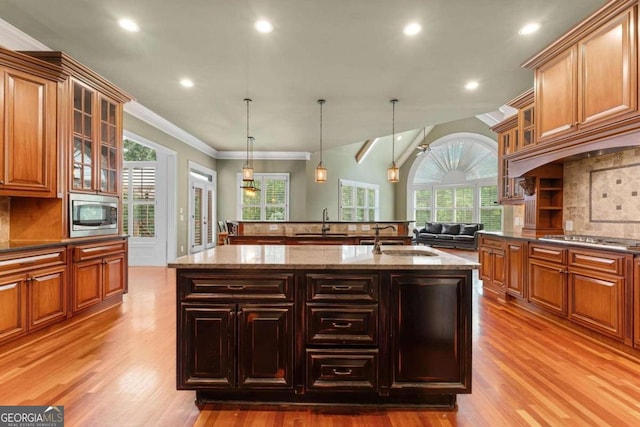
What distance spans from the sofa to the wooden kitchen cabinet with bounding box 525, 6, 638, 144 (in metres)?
6.68

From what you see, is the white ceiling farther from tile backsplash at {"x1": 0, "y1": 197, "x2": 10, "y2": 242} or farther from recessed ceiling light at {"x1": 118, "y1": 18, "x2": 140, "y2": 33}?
tile backsplash at {"x1": 0, "y1": 197, "x2": 10, "y2": 242}

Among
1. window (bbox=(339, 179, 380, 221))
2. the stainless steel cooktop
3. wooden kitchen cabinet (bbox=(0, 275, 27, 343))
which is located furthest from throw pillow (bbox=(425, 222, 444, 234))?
wooden kitchen cabinet (bbox=(0, 275, 27, 343))

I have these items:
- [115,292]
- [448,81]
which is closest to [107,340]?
[115,292]

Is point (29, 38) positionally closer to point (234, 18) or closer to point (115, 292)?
point (234, 18)

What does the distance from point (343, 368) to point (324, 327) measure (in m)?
0.27

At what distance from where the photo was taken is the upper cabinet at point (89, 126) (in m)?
3.19

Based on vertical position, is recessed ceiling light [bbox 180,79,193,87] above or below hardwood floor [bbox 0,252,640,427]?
above

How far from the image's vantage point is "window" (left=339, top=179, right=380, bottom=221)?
10.6 meters

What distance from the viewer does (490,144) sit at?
10.0 m


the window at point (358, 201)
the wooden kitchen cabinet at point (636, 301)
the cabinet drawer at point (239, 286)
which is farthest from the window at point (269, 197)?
the wooden kitchen cabinet at point (636, 301)

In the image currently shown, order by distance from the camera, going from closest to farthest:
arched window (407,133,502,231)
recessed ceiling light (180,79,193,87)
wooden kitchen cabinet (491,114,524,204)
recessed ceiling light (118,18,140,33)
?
recessed ceiling light (118,18,140,33) → recessed ceiling light (180,79,193,87) → wooden kitchen cabinet (491,114,524,204) → arched window (407,133,502,231)

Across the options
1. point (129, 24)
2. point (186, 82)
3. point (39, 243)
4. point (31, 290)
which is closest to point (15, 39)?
point (129, 24)

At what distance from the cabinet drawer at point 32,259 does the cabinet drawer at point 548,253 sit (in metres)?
4.80

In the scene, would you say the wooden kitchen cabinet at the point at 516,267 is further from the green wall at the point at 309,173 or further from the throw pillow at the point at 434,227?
the throw pillow at the point at 434,227
